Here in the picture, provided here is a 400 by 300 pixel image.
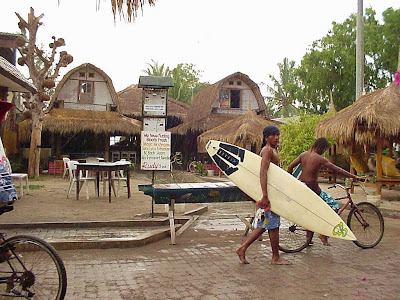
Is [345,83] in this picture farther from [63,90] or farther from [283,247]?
[283,247]

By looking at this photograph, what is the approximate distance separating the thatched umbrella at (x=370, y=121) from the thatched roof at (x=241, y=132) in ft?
23.8

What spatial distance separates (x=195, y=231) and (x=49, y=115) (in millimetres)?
16047

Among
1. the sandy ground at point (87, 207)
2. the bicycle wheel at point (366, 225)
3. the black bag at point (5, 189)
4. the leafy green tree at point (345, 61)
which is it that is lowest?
the sandy ground at point (87, 207)

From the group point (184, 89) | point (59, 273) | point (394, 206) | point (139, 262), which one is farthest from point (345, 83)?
point (59, 273)

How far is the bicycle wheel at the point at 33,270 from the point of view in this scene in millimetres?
3029

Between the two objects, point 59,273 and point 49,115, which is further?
point 49,115

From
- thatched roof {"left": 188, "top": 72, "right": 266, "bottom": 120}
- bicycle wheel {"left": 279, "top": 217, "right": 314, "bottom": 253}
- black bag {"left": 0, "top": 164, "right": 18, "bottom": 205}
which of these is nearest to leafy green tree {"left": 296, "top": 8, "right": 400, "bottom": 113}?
thatched roof {"left": 188, "top": 72, "right": 266, "bottom": 120}

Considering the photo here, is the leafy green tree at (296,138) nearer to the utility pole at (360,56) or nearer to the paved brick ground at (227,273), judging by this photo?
the utility pole at (360,56)

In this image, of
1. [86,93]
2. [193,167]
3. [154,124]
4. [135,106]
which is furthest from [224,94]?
[154,124]

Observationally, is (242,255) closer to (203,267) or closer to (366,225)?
(203,267)

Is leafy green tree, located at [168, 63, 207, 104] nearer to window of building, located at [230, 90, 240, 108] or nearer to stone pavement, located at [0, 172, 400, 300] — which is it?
window of building, located at [230, 90, 240, 108]

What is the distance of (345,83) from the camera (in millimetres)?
22641

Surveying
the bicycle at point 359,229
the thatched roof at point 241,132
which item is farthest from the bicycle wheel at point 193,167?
the bicycle at point 359,229

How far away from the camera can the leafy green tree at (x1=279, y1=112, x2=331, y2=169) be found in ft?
44.2
